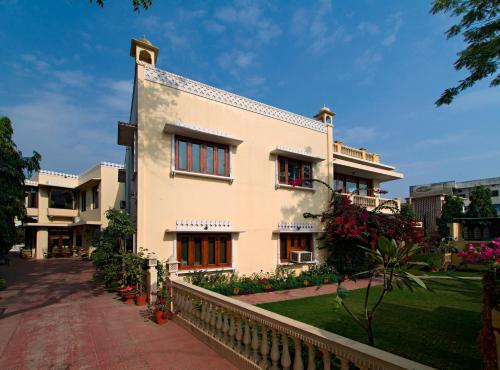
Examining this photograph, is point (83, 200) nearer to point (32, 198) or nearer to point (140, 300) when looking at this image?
point (32, 198)

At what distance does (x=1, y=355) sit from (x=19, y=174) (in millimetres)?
9612

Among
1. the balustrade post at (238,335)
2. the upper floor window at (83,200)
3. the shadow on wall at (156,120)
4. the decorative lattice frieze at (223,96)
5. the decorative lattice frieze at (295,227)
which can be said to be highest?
the decorative lattice frieze at (223,96)

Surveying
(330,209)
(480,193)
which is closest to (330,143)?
(330,209)

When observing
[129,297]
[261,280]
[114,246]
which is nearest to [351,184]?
[261,280]

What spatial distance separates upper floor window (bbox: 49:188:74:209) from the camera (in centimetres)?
2339

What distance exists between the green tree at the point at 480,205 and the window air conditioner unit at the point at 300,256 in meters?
16.4

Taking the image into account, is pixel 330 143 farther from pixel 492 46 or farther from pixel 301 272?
pixel 492 46

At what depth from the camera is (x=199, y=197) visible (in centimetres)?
951

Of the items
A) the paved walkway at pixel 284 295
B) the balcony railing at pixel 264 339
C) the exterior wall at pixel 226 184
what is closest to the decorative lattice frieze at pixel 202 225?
the exterior wall at pixel 226 184

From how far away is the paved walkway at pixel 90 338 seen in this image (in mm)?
4430

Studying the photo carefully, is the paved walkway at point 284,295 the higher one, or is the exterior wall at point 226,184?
the exterior wall at point 226,184

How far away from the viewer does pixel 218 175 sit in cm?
992

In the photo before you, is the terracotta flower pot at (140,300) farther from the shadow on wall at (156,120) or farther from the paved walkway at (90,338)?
the shadow on wall at (156,120)

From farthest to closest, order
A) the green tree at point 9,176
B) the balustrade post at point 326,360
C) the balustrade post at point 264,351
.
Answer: the green tree at point 9,176, the balustrade post at point 264,351, the balustrade post at point 326,360
